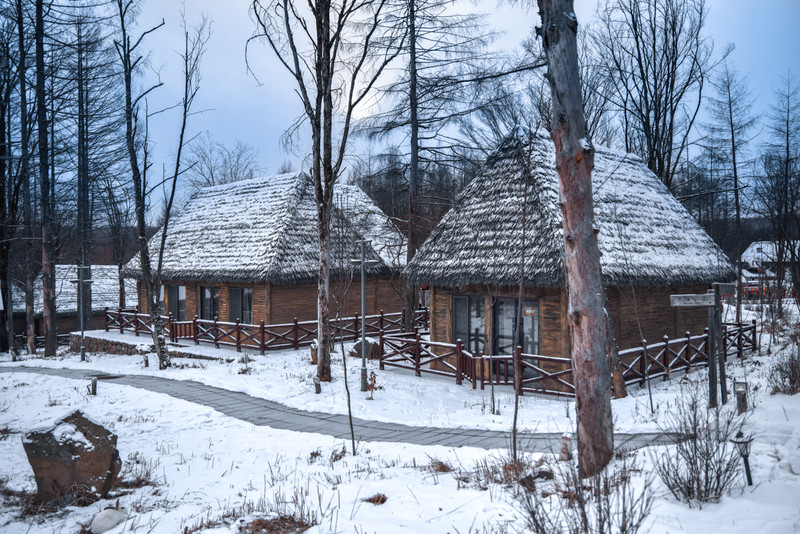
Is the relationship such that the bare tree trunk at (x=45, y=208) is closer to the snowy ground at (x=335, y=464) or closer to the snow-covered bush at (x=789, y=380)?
the snowy ground at (x=335, y=464)

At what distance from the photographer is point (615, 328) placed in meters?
13.6

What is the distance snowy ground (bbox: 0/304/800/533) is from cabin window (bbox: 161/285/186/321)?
10674 mm

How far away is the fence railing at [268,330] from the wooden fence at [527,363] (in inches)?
103

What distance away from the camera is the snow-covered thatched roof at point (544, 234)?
13000mm

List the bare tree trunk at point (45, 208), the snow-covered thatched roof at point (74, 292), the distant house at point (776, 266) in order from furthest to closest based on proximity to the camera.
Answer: the snow-covered thatched roof at point (74, 292), the bare tree trunk at point (45, 208), the distant house at point (776, 266)

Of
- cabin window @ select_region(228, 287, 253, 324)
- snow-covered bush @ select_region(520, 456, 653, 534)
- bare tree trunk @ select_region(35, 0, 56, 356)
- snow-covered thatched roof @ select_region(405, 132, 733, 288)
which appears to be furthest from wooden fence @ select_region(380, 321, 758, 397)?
bare tree trunk @ select_region(35, 0, 56, 356)

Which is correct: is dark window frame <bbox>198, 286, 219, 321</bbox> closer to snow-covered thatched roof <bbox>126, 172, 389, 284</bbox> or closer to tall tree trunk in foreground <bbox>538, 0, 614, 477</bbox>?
snow-covered thatched roof <bbox>126, 172, 389, 284</bbox>

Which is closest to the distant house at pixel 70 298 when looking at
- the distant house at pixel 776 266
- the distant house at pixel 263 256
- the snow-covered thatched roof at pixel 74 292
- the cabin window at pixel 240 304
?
the snow-covered thatched roof at pixel 74 292

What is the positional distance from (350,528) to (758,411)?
579 centimetres

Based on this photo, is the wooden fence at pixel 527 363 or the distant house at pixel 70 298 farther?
the distant house at pixel 70 298

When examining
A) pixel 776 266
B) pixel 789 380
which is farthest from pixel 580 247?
pixel 776 266

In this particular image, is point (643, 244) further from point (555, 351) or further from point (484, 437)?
point (484, 437)

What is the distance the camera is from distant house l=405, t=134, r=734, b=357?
1299 centimetres

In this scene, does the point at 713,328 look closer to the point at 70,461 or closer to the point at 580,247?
the point at 580,247
